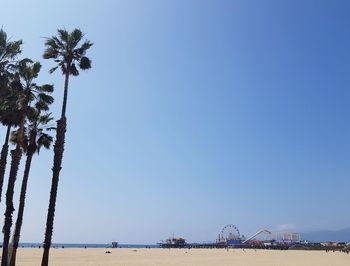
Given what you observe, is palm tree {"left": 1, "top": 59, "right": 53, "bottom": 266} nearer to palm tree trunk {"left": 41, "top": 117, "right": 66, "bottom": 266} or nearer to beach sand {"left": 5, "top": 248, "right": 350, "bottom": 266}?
palm tree trunk {"left": 41, "top": 117, "right": 66, "bottom": 266}

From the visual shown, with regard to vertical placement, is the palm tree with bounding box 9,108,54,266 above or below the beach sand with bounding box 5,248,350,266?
above

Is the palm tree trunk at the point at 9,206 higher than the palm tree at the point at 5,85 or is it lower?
lower

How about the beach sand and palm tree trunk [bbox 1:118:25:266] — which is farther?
the beach sand

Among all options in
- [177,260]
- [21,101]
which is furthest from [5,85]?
[177,260]

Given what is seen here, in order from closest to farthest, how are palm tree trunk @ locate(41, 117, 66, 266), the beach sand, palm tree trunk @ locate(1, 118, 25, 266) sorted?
palm tree trunk @ locate(41, 117, 66, 266), palm tree trunk @ locate(1, 118, 25, 266), the beach sand

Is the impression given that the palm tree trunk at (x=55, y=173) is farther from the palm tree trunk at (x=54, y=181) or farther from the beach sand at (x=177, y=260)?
the beach sand at (x=177, y=260)

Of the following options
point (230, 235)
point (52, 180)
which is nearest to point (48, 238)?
point (52, 180)

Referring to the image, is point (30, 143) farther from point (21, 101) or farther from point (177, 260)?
point (177, 260)

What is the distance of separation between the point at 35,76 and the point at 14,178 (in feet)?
21.1

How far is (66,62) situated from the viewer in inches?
962

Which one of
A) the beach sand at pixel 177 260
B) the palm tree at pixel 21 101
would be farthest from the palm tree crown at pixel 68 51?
the beach sand at pixel 177 260

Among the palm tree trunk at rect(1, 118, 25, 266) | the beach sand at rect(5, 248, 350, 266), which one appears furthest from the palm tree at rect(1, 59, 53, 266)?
the beach sand at rect(5, 248, 350, 266)

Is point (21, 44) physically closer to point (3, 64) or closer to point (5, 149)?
point (3, 64)


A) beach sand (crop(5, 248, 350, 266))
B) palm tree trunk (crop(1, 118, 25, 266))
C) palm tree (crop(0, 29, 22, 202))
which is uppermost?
palm tree (crop(0, 29, 22, 202))
